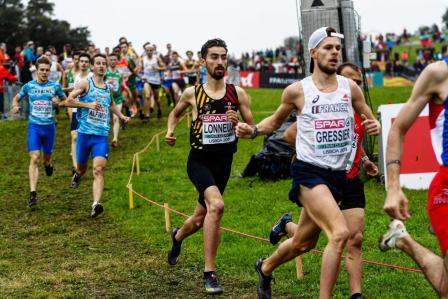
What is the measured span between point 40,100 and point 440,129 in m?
9.89

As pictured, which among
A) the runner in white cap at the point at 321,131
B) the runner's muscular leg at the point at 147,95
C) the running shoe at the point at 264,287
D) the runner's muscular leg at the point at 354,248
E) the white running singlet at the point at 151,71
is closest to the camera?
the runner in white cap at the point at 321,131

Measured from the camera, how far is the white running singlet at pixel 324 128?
22.4ft

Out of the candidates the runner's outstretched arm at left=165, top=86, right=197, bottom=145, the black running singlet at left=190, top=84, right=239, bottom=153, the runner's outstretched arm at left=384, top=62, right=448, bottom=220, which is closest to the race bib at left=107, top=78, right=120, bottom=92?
the runner's outstretched arm at left=165, top=86, right=197, bottom=145

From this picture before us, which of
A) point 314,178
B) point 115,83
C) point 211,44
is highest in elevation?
point 211,44

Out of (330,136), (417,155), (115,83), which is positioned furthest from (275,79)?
(330,136)

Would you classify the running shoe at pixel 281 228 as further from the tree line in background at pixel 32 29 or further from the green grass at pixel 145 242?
the tree line in background at pixel 32 29

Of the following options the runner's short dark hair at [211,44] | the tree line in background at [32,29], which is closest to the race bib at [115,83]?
the runner's short dark hair at [211,44]

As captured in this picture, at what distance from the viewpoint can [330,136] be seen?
22.4ft

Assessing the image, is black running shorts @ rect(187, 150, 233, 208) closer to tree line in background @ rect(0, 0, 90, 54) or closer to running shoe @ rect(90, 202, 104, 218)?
running shoe @ rect(90, 202, 104, 218)

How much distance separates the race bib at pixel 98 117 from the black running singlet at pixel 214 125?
4242mm

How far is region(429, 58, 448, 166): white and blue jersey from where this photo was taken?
5.39 m

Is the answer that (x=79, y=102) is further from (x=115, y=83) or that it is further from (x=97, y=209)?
(x=115, y=83)

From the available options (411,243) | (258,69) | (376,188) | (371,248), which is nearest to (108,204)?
(376,188)

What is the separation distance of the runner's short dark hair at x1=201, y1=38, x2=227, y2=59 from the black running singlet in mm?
415
